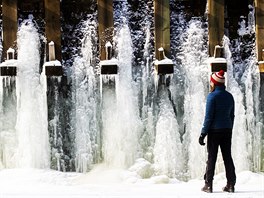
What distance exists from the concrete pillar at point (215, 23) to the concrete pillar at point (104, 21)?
143cm

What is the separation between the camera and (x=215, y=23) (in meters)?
7.46

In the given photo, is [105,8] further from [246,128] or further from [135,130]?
[246,128]

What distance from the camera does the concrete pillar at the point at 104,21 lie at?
7.43m

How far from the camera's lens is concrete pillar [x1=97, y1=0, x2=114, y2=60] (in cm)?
743

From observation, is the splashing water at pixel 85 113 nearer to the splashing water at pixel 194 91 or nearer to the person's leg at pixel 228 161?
the splashing water at pixel 194 91

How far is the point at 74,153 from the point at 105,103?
33.4 inches

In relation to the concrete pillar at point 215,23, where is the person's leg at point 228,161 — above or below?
below

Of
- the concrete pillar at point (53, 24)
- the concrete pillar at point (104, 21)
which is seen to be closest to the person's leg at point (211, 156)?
the concrete pillar at point (104, 21)

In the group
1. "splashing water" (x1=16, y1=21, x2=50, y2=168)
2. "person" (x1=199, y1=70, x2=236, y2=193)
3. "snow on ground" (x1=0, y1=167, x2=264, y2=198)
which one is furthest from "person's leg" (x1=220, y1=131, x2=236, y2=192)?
"splashing water" (x1=16, y1=21, x2=50, y2=168)

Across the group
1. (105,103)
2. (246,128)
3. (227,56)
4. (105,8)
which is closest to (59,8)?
(105,8)

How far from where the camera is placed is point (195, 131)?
7.41 meters

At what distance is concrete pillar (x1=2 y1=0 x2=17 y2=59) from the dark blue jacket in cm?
328

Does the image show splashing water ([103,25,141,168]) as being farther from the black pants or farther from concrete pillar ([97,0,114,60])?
the black pants

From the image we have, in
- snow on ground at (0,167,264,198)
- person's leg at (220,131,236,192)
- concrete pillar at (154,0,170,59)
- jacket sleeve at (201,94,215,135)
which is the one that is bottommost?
snow on ground at (0,167,264,198)
